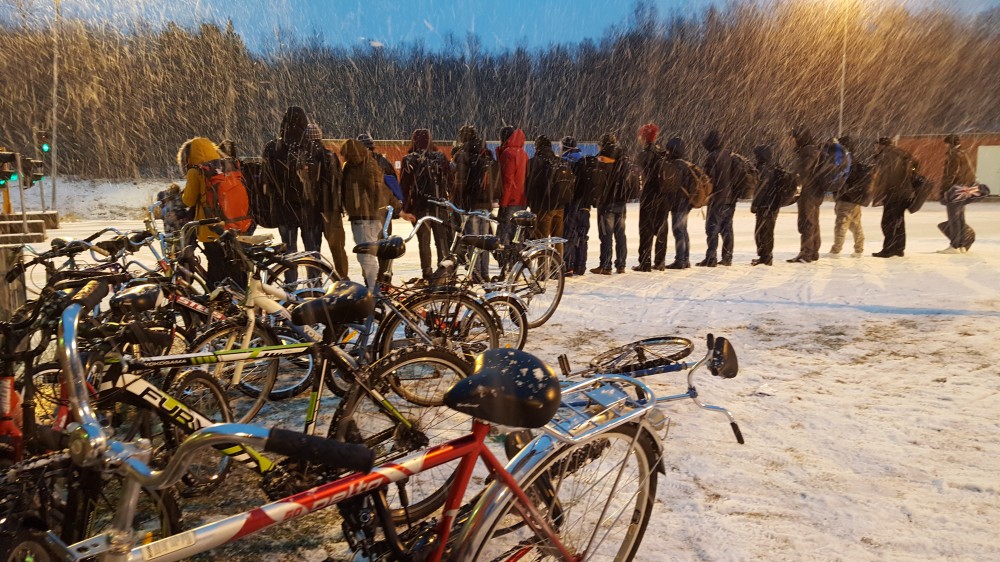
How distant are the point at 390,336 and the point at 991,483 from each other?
332cm

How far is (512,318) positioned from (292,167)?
3.13 meters

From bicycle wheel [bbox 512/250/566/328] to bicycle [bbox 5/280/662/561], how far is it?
11.4 ft

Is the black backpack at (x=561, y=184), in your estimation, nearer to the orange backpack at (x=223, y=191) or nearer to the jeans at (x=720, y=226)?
the jeans at (x=720, y=226)

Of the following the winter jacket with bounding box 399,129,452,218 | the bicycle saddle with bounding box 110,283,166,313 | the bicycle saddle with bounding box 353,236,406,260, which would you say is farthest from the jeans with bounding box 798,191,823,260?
the bicycle saddle with bounding box 110,283,166,313

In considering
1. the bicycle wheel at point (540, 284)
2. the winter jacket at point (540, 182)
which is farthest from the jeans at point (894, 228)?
the bicycle wheel at point (540, 284)

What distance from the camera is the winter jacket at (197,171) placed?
5.88m

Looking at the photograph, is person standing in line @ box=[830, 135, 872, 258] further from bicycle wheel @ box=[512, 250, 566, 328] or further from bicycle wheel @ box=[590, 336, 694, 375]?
bicycle wheel @ box=[590, 336, 694, 375]

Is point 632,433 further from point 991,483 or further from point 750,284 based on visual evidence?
point 750,284

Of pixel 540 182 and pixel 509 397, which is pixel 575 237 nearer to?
pixel 540 182

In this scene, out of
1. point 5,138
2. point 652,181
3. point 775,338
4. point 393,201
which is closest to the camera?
point 775,338

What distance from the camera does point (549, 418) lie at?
1.80 meters

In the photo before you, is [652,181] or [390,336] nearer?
[390,336]

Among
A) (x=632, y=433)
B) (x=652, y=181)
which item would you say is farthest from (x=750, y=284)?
(x=632, y=433)

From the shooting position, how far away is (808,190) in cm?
980
